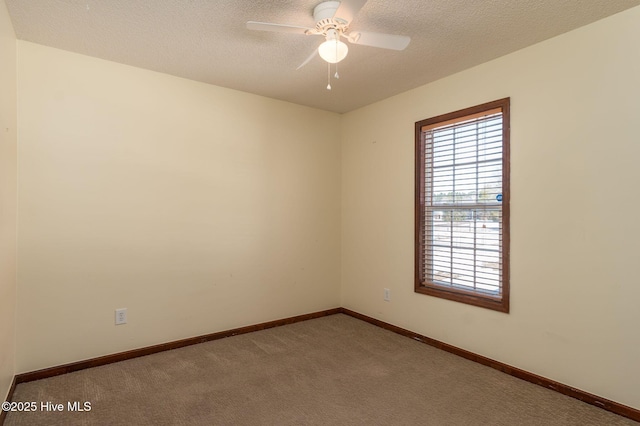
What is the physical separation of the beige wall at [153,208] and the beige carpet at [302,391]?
38 centimetres

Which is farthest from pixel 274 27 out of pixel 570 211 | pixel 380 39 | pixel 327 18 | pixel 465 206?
pixel 570 211

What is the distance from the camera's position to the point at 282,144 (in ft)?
13.0

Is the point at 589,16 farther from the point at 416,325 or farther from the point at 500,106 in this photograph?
the point at 416,325

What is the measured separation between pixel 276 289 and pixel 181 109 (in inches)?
81.8

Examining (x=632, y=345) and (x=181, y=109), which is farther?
(x=181, y=109)

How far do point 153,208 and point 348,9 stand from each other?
2318mm

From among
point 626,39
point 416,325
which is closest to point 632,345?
point 416,325

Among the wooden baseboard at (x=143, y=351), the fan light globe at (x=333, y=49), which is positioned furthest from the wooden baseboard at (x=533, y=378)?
the fan light globe at (x=333, y=49)

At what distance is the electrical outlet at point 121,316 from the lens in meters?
2.96

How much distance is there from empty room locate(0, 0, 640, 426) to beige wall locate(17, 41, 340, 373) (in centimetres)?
2

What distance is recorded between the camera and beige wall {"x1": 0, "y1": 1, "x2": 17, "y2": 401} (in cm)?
211

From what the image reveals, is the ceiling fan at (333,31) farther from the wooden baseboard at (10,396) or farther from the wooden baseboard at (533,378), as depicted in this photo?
the wooden baseboard at (10,396)

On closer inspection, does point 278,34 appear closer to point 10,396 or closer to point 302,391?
point 302,391

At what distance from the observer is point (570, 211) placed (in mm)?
2449
